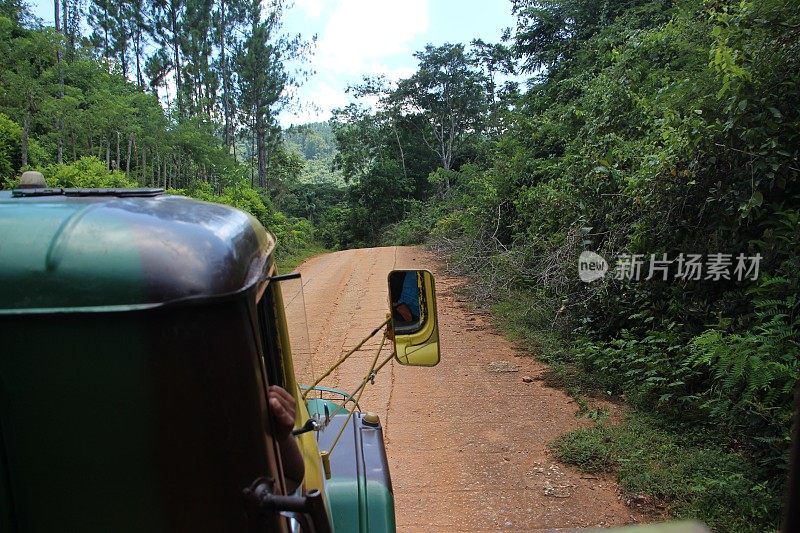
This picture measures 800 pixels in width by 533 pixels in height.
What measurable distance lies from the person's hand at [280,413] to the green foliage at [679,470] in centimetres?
327

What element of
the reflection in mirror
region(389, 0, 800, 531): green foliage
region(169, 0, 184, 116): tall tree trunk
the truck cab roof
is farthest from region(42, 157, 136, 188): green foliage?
region(169, 0, 184, 116): tall tree trunk

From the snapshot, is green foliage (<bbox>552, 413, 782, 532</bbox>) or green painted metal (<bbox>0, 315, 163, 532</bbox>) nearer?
green painted metal (<bbox>0, 315, 163, 532</bbox>)

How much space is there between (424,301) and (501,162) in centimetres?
1150

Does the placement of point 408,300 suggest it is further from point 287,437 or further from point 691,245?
point 691,245

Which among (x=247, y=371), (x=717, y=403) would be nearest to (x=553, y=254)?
(x=717, y=403)

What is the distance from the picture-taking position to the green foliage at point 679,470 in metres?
3.62

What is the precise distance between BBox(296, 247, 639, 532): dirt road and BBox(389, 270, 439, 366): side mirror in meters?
0.37

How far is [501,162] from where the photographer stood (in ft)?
43.1

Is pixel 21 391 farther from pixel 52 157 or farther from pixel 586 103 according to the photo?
pixel 52 157

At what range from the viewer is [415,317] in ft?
6.89

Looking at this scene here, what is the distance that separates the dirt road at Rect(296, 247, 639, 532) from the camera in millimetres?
3904

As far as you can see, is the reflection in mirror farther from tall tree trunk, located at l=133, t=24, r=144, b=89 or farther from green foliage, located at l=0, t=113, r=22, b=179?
tall tree trunk, located at l=133, t=24, r=144, b=89

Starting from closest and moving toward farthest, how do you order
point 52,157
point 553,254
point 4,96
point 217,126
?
point 553,254 < point 4,96 < point 52,157 < point 217,126

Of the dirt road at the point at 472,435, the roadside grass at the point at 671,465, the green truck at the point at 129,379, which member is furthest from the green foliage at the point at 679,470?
the green truck at the point at 129,379
